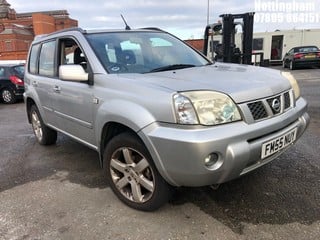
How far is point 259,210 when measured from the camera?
3035mm

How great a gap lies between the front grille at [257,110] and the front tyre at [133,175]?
926 mm

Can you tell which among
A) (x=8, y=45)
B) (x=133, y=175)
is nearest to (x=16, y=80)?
(x=133, y=175)

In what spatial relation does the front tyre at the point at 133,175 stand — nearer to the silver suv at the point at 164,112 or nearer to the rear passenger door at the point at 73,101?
the silver suv at the point at 164,112

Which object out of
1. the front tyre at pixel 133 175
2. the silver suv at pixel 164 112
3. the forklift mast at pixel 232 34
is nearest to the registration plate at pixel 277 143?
the silver suv at pixel 164 112

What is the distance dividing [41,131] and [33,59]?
115cm

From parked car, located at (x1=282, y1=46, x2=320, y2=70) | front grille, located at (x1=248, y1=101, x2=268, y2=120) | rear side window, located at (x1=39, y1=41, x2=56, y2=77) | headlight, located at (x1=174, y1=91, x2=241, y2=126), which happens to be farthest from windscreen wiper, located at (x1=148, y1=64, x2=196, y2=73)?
parked car, located at (x1=282, y1=46, x2=320, y2=70)

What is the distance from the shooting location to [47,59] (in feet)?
15.6

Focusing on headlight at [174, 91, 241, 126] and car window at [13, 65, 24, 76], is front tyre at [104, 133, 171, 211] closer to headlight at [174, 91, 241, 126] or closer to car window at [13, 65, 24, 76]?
headlight at [174, 91, 241, 126]

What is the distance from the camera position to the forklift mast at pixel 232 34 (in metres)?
9.91

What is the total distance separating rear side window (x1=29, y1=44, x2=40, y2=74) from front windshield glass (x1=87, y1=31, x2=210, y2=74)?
1.79 meters

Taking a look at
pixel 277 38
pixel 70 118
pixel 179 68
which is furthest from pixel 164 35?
pixel 277 38

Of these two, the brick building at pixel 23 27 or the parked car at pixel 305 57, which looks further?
the brick building at pixel 23 27

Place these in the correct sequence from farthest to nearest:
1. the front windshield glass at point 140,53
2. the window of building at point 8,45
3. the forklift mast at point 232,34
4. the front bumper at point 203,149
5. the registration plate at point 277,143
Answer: the window of building at point 8,45 → the forklift mast at point 232,34 → the front windshield glass at point 140,53 → the registration plate at point 277,143 → the front bumper at point 203,149

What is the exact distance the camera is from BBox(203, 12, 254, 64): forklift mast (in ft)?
32.5
